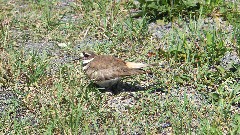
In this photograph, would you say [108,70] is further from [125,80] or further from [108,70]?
[125,80]

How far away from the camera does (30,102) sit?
5.85m

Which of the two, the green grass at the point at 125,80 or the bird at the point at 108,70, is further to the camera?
the bird at the point at 108,70

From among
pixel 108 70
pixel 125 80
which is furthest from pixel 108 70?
pixel 125 80

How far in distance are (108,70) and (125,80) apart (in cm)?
41

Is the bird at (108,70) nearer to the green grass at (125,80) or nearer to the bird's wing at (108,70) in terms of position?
the bird's wing at (108,70)

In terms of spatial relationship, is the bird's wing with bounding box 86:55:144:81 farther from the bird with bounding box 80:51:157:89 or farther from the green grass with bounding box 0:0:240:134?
the green grass with bounding box 0:0:240:134

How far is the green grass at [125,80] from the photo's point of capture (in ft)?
17.6

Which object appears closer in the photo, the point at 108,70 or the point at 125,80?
the point at 108,70

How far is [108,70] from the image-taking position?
19.8 ft

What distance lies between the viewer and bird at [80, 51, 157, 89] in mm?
5953

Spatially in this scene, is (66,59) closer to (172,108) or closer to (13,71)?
(13,71)

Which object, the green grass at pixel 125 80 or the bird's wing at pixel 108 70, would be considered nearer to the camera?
the green grass at pixel 125 80

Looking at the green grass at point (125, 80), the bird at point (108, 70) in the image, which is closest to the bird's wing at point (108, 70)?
the bird at point (108, 70)

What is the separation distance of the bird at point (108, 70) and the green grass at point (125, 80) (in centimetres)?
13
